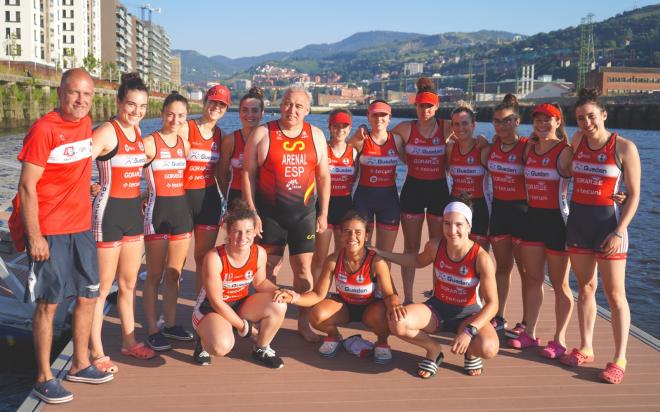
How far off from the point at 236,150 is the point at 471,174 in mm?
2318

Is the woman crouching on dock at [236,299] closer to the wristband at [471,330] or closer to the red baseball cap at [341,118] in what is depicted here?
the red baseball cap at [341,118]

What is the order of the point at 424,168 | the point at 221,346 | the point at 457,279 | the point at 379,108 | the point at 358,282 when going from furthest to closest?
the point at 424,168
the point at 379,108
the point at 358,282
the point at 457,279
the point at 221,346

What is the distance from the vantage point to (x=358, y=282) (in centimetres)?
538

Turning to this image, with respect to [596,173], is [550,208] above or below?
below

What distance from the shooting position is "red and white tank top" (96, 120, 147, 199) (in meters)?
4.86

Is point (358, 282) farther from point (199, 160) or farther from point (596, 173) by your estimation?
point (596, 173)

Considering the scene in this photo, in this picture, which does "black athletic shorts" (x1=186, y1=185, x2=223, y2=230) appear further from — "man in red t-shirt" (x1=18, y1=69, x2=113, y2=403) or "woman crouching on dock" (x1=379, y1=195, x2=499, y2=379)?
"woman crouching on dock" (x1=379, y1=195, x2=499, y2=379)

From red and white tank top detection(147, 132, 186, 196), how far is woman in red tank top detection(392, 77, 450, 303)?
2.31m

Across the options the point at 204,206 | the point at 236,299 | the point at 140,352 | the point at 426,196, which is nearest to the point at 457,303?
the point at 426,196

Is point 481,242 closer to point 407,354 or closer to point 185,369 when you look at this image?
point 407,354

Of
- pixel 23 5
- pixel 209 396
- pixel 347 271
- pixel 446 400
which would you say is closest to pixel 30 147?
pixel 209 396

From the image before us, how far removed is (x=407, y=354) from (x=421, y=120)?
8.02ft

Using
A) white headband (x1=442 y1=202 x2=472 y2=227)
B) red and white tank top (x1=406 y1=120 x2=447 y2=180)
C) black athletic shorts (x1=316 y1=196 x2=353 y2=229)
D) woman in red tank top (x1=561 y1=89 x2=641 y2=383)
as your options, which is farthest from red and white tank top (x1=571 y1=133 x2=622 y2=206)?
black athletic shorts (x1=316 y1=196 x2=353 y2=229)

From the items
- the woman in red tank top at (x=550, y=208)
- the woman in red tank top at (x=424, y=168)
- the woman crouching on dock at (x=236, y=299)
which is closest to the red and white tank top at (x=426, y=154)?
the woman in red tank top at (x=424, y=168)
